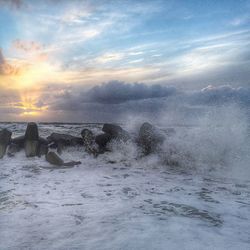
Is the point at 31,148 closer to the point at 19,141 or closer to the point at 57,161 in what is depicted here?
the point at 19,141

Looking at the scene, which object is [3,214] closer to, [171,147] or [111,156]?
[111,156]

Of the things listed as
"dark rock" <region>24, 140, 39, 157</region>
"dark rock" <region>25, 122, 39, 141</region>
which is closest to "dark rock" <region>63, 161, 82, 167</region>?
"dark rock" <region>24, 140, 39, 157</region>

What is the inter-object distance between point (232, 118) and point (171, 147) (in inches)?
169

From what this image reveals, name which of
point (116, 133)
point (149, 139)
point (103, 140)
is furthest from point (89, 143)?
point (149, 139)

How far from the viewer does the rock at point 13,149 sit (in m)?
10.6

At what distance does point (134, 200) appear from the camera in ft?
18.0

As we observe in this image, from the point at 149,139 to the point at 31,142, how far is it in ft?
14.9

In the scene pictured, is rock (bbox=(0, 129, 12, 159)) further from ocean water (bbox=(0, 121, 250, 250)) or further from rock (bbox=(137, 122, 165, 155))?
rock (bbox=(137, 122, 165, 155))

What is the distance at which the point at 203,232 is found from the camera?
3959 millimetres

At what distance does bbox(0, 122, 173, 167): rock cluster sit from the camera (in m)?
10.5

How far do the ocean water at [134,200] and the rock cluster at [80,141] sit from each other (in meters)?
0.43

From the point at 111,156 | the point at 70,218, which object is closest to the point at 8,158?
the point at 111,156

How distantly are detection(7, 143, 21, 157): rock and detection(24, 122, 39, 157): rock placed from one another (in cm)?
33

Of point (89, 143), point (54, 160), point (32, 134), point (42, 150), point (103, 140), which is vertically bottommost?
point (54, 160)
